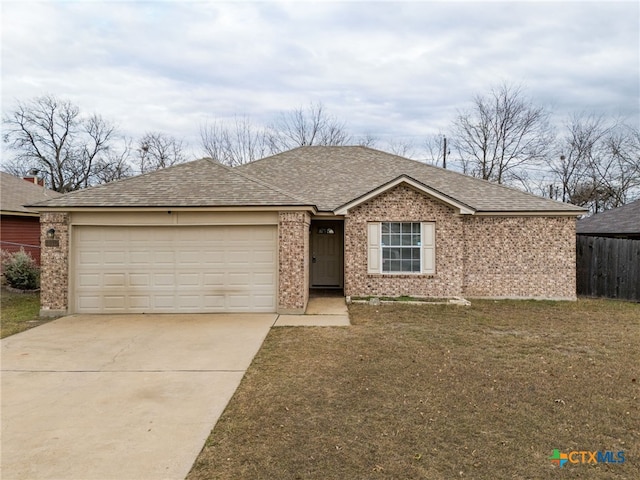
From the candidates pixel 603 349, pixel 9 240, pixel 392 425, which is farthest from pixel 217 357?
pixel 9 240

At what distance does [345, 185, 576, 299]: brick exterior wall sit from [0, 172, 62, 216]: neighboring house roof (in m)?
12.2

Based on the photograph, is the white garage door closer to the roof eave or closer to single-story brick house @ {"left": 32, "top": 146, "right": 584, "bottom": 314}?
single-story brick house @ {"left": 32, "top": 146, "right": 584, "bottom": 314}

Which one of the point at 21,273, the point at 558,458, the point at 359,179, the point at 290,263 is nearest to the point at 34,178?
the point at 21,273

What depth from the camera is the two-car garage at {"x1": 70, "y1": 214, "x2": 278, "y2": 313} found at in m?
10.3

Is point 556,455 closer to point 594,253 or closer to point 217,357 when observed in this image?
point 217,357

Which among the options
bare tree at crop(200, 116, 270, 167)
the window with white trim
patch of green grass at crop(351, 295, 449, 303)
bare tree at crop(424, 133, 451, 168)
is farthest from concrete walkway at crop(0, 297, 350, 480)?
bare tree at crop(424, 133, 451, 168)

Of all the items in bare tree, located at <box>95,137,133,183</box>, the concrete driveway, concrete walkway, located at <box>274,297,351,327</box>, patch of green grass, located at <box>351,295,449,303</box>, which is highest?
bare tree, located at <box>95,137,133,183</box>

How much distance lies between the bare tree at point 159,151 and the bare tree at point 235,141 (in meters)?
5.98

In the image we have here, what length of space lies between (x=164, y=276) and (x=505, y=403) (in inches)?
322

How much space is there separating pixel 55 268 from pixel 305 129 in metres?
23.1

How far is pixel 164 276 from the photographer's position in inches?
405

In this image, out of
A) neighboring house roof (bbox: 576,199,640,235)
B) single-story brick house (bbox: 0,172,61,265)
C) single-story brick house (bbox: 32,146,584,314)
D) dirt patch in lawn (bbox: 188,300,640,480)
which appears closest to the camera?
dirt patch in lawn (bbox: 188,300,640,480)

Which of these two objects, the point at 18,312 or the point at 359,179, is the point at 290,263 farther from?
the point at 18,312

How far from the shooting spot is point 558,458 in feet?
11.8
